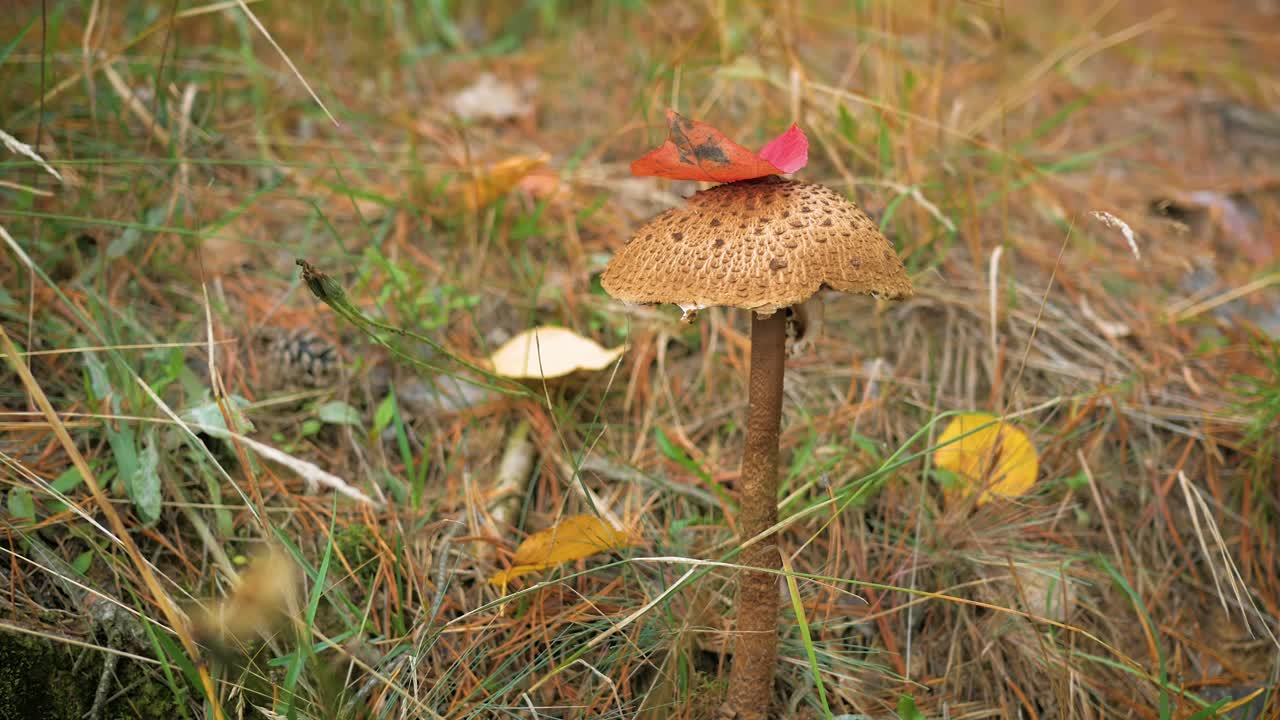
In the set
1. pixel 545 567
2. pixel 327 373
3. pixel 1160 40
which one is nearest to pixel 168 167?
pixel 327 373

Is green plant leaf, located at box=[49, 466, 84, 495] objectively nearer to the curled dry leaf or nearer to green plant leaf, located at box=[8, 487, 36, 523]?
green plant leaf, located at box=[8, 487, 36, 523]

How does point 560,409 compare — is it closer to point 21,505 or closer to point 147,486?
point 147,486

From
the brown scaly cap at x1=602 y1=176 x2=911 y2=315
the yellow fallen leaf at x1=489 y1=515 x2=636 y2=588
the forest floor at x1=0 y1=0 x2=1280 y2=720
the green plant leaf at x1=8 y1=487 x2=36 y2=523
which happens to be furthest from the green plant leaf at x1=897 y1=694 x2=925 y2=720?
the green plant leaf at x1=8 y1=487 x2=36 y2=523

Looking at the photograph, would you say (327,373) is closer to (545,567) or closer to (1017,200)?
(545,567)

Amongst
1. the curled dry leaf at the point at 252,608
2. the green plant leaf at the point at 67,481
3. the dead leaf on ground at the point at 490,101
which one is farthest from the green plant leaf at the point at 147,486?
the dead leaf on ground at the point at 490,101

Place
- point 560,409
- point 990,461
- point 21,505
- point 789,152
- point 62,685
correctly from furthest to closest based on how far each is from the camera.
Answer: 1. point 560,409
2. point 990,461
3. point 21,505
4. point 62,685
5. point 789,152

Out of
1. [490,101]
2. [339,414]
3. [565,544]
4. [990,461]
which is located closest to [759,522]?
[565,544]
